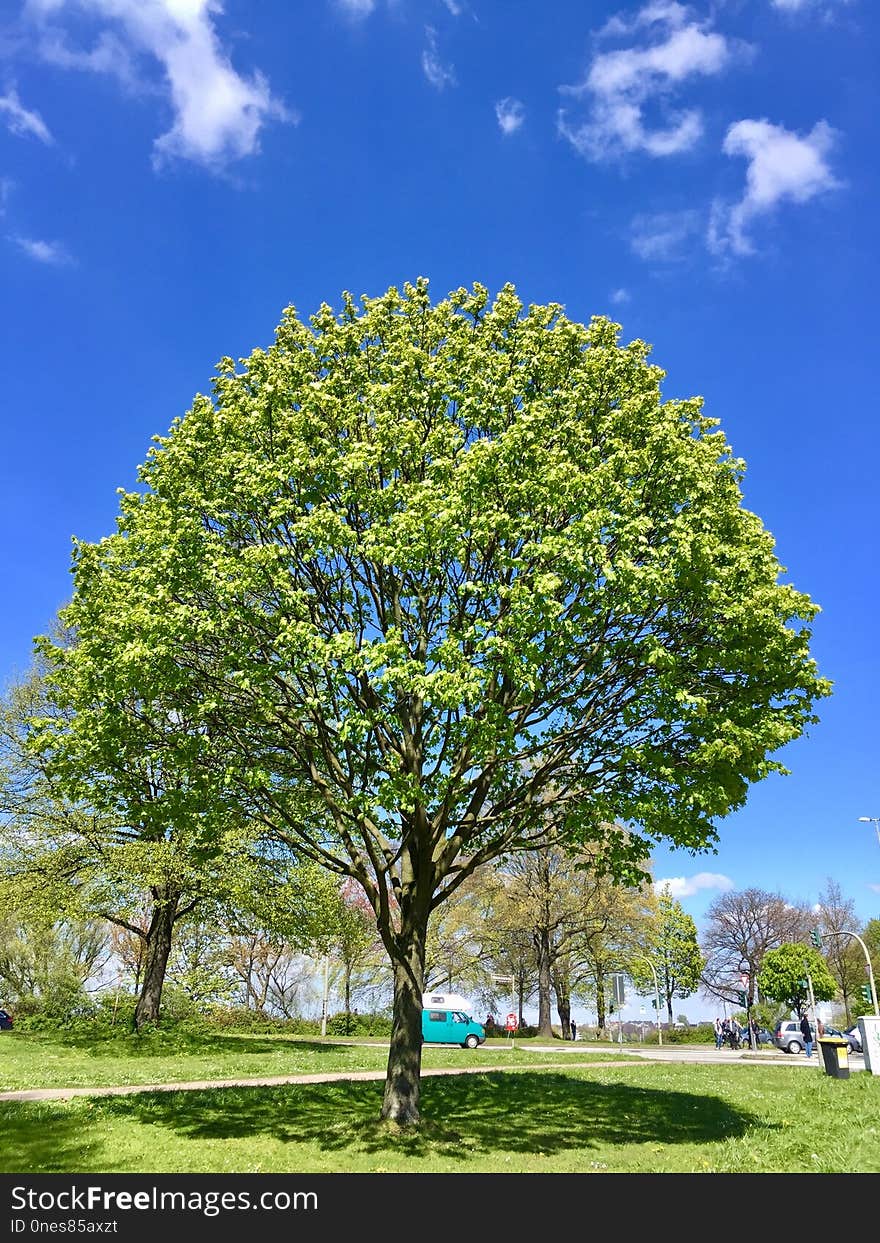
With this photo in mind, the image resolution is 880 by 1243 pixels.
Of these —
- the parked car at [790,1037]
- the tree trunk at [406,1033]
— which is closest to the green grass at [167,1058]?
the tree trunk at [406,1033]

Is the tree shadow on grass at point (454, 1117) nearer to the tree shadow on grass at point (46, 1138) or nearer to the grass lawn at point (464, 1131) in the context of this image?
the grass lawn at point (464, 1131)

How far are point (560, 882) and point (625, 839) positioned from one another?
33915 mm

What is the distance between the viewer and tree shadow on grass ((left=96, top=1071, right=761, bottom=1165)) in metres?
12.6

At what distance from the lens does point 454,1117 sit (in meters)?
15.4

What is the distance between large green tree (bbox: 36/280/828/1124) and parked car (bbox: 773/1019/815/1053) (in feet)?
116

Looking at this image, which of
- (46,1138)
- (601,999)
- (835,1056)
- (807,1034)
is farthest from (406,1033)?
(601,999)

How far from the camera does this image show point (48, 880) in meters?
28.6

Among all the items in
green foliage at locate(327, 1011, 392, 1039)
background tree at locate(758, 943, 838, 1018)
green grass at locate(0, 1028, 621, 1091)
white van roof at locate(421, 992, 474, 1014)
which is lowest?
green foliage at locate(327, 1011, 392, 1039)

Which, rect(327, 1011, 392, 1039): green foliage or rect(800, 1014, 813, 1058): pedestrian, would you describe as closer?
rect(800, 1014, 813, 1058): pedestrian

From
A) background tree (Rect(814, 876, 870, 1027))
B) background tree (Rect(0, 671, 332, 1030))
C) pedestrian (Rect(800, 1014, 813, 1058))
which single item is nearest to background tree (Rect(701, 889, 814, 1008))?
background tree (Rect(814, 876, 870, 1027))

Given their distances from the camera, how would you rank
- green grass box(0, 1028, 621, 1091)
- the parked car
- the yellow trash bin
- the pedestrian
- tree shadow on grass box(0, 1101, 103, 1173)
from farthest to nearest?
the parked car
the pedestrian
the yellow trash bin
green grass box(0, 1028, 621, 1091)
tree shadow on grass box(0, 1101, 103, 1173)

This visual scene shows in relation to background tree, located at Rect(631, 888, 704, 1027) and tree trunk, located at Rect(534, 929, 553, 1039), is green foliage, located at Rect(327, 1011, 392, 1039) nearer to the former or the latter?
tree trunk, located at Rect(534, 929, 553, 1039)

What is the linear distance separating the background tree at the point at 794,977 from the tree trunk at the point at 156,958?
41303mm
